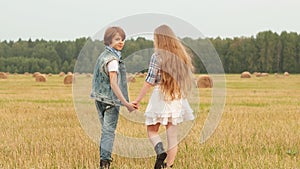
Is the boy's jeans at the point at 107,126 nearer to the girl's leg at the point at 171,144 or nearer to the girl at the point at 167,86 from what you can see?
the girl at the point at 167,86

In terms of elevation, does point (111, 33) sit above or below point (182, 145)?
above

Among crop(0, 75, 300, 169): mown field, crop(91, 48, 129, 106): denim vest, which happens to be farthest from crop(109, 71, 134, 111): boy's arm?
crop(0, 75, 300, 169): mown field

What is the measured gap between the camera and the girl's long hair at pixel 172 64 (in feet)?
18.0

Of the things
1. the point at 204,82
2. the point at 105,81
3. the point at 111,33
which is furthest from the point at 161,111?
the point at 204,82

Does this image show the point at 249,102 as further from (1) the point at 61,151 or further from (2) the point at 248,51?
(2) the point at 248,51

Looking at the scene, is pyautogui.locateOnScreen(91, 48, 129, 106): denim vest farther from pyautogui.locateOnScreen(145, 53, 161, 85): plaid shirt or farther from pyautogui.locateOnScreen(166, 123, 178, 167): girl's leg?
pyautogui.locateOnScreen(166, 123, 178, 167): girl's leg

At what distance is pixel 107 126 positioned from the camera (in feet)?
18.2

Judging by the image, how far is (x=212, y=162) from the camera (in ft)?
19.0

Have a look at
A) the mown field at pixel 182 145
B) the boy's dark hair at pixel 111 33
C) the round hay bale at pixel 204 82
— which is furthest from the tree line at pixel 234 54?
the boy's dark hair at pixel 111 33

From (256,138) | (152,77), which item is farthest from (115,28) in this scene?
(256,138)

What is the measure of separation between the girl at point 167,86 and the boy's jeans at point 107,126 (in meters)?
0.32

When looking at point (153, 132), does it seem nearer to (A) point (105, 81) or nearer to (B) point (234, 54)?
(A) point (105, 81)

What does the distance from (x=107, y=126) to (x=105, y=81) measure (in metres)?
0.52

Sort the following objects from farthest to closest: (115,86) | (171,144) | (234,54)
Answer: (234,54), (171,144), (115,86)
